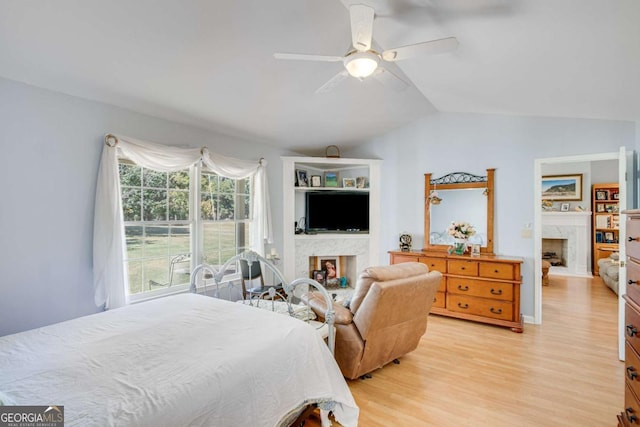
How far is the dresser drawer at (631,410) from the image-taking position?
1.59m

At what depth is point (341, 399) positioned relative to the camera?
6.07 ft

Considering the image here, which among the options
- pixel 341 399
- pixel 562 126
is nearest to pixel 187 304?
pixel 341 399

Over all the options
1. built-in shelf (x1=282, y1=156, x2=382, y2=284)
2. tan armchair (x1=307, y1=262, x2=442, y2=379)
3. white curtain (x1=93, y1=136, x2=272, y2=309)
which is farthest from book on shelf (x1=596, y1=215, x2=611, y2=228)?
white curtain (x1=93, y1=136, x2=272, y2=309)

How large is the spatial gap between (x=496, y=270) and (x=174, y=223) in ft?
13.1

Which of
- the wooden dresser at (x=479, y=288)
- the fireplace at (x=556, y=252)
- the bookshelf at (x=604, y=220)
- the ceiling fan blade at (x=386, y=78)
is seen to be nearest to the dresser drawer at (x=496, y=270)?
the wooden dresser at (x=479, y=288)

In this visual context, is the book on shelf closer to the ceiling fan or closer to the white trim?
the white trim

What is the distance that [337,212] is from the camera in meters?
5.26

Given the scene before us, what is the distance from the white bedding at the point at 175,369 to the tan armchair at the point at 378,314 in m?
0.53

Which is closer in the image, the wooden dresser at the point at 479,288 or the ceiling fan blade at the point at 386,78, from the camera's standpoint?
the ceiling fan blade at the point at 386,78

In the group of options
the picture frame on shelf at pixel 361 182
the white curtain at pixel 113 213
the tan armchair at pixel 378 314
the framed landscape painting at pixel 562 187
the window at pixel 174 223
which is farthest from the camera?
the framed landscape painting at pixel 562 187

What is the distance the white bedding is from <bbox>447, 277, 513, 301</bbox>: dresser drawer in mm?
2759

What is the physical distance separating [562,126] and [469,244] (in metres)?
1.86

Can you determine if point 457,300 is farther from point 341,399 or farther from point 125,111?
point 125,111

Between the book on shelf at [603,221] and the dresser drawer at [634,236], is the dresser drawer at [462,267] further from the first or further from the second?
the book on shelf at [603,221]
